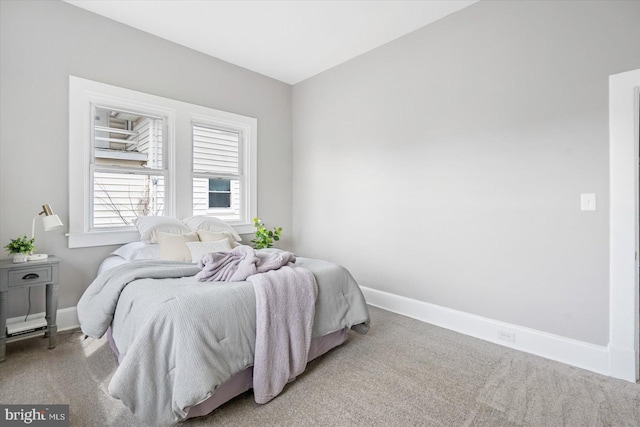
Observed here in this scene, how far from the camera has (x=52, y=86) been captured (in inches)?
108

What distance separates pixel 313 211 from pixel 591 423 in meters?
3.30

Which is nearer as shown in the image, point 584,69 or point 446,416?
point 446,416

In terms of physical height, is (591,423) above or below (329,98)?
below

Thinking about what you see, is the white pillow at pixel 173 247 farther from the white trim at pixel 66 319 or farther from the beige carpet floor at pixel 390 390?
the white trim at pixel 66 319

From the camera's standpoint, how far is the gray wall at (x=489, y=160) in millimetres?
2258

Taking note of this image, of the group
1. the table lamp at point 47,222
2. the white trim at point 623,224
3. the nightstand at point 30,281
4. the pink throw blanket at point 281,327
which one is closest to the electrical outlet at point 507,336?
the white trim at point 623,224

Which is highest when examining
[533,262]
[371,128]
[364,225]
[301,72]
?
[301,72]

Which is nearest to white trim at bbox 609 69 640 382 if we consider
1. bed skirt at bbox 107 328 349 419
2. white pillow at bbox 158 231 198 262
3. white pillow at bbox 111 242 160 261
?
bed skirt at bbox 107 328 349 419

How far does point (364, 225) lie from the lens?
12.3 feet

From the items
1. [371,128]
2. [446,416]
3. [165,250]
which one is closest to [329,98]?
[371,128]

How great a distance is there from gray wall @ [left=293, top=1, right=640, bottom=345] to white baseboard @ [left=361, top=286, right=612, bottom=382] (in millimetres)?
62

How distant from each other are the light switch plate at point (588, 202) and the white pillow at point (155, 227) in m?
3.36

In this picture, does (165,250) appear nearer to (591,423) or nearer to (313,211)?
(313,211)

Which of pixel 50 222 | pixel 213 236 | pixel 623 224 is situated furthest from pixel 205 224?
pixel 623 224
